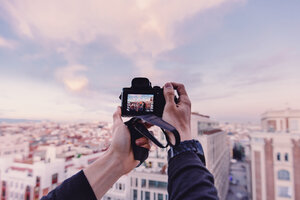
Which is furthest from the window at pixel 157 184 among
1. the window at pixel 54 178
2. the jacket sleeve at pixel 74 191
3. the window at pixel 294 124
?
the window at pixel 294 124

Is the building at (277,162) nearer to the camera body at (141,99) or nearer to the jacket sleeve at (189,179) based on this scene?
the camera body at (141,99)

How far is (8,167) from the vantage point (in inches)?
231

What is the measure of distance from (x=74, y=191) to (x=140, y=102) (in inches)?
11.3

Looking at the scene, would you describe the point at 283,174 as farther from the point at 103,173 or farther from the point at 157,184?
the point at 103,173

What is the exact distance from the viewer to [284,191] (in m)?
5.36

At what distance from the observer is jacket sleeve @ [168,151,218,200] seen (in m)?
0.22

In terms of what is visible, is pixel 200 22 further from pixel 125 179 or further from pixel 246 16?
pixel 125 179

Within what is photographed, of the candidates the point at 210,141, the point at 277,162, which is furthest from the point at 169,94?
the point at 277,162

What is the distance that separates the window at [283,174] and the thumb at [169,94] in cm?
691

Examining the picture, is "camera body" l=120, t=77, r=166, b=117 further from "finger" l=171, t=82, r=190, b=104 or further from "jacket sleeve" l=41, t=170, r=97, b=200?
"jacket sleeve" l=41, t=170, r=97, b=200

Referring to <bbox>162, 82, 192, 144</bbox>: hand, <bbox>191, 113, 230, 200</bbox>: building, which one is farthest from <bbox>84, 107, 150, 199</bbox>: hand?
<bbox>191, 113, 230, 200</bbox>: building

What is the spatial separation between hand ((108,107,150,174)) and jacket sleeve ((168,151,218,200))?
5.9 inches

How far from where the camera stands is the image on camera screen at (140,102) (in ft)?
1.59

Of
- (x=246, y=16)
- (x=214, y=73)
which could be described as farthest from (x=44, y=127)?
(x=246, y=16)
